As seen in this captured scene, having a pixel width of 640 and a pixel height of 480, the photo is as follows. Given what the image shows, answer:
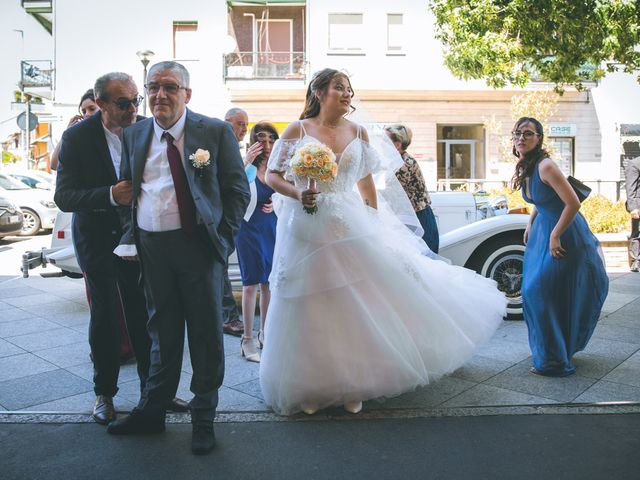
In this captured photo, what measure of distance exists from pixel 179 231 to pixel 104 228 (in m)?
0.68

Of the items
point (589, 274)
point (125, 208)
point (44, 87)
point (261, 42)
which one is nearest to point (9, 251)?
point (125, 208)

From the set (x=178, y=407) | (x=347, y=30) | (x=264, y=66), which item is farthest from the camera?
(x=264, y=66)

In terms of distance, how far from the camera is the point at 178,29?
25.5 meters

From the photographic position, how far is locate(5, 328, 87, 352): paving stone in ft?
19.7

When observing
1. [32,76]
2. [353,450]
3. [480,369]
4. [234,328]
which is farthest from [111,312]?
[32,76]

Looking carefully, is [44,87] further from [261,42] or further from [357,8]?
[357,8]

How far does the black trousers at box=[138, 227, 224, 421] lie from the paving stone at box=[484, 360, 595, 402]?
84.2 inches

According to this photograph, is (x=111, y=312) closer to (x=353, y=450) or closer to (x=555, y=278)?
(x=353, y=450)

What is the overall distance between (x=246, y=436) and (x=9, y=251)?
1244 centimetres

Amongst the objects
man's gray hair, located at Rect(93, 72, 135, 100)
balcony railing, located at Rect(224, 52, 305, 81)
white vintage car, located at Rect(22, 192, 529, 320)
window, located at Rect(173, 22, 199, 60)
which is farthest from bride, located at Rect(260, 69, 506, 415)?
window, located at Rect(173, 22, 199, 60)

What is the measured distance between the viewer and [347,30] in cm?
2495

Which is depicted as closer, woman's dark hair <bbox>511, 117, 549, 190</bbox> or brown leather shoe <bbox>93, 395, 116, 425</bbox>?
brown leather shoe <bbox>93, 395, 116, 425</bbox>

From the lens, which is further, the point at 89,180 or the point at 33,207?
the point at 33,207

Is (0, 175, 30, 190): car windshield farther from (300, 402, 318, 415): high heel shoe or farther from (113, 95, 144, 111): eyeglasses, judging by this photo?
(300, 402, 318, 415): high heel shoe
